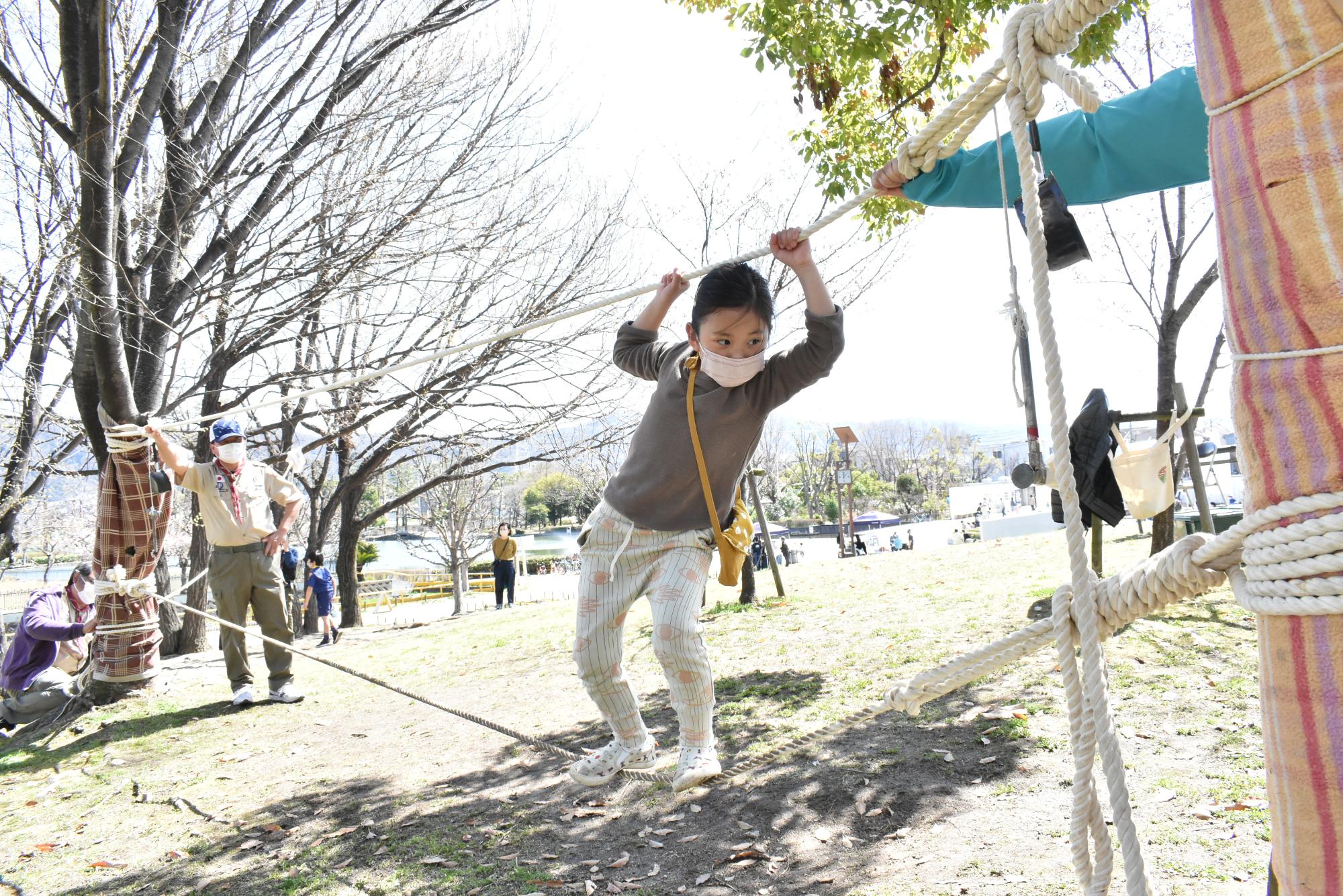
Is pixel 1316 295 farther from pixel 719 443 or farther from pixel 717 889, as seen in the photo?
pixel 717 889

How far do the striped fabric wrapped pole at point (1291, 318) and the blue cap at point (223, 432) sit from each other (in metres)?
6.00

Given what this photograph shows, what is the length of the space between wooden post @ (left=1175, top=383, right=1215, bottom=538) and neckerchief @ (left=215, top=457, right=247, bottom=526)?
20.5 feet

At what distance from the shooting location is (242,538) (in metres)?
6.05

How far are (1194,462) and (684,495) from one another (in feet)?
15.6

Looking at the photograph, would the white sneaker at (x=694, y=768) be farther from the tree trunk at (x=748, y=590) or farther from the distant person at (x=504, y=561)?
the distant person at (x=504, y=561)

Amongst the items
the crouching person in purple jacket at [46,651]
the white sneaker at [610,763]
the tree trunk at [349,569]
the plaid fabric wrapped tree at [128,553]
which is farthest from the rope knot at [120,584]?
the tree trunk at [349,569]

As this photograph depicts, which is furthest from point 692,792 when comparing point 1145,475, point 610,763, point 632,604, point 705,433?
point 1145,475

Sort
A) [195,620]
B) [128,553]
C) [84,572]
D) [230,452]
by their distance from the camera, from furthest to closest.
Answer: [195,620] → [84,572] → [128,553] → [230,452]

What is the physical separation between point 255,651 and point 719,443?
875 centimetres

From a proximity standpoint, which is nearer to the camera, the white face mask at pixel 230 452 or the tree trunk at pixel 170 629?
the white face mask at pixel 230 452

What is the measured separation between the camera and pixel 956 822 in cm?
334

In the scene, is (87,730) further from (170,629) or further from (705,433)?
(705,433)

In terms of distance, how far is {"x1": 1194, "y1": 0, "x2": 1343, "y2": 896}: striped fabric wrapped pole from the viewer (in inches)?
36.6

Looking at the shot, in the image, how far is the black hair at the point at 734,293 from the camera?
271 cm
